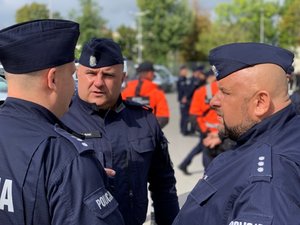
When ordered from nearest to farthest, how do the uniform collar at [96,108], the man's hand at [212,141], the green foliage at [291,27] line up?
the uniform collar at [96,108] → the man's hand at [212,141] → the green foliage at [291,27]

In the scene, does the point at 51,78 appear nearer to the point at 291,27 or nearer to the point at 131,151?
the point at 131,151

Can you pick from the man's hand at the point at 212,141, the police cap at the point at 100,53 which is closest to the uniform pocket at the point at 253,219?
the police cap at the point at 100,53

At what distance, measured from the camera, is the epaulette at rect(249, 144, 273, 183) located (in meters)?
1.57

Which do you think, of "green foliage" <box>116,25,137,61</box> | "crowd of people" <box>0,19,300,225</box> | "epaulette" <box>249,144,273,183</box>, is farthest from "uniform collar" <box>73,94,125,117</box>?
"green foliage" <box>116,25,137,61</box>

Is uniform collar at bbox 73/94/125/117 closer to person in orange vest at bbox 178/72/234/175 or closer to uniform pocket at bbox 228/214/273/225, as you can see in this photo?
uniform pocket at bbox 228/214/273/225

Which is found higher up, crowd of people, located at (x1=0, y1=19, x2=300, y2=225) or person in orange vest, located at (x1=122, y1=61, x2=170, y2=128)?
crowd of people, located at (x1=0, y1=19, x2=300, y2=225)

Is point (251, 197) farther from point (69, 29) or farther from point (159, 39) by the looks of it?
point (159, 39)

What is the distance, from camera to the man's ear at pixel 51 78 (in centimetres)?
163

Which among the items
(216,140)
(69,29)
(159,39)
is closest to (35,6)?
(216,140)

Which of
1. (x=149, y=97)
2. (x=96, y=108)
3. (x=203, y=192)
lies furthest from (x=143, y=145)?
(x=149, y=97)

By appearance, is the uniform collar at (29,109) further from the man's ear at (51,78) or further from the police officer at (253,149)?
the police officer at (253,149)

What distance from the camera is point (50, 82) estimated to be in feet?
5.37

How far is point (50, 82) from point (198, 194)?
0.69 meters

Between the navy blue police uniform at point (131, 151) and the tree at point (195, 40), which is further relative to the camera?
the tree at point (195, 40)
